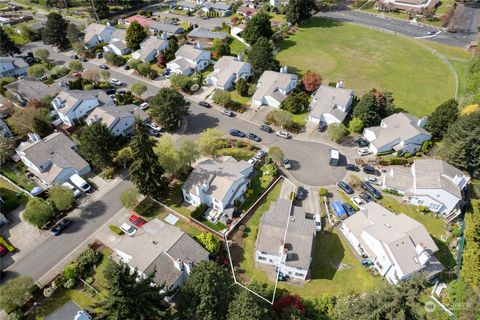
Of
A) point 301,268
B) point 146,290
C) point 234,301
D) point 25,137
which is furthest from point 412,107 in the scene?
point 25,137

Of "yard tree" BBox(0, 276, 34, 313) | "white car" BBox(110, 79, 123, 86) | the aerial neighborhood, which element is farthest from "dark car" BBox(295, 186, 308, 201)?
"white car" BBox(110, 79, 123, 86)

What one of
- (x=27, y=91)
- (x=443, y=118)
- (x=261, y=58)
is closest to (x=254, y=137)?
(x=261, y=58)

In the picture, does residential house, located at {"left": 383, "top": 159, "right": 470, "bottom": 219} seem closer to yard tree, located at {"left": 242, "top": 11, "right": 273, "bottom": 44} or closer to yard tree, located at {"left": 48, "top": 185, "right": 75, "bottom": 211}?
yard tree, located at {"left": 48, "top": 185, "right": 75, "bottom": 211}

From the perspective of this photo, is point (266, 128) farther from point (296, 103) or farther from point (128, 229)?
point (128, 229)

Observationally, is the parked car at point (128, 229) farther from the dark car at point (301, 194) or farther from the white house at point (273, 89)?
the white house at point (273, 89)

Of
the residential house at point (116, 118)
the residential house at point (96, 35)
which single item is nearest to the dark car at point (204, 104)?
the residential house at point (116, 118)

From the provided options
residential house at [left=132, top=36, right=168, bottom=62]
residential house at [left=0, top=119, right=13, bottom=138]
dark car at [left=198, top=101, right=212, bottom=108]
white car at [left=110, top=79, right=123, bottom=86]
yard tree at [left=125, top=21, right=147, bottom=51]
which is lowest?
dark car at [left=198, top=101, right=212, bottom=108]
